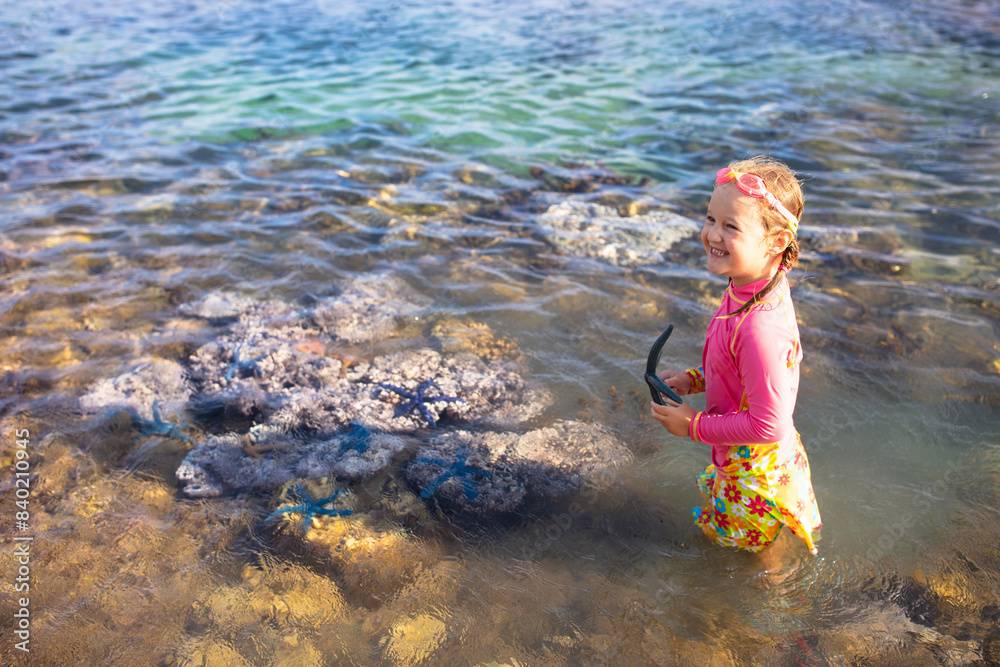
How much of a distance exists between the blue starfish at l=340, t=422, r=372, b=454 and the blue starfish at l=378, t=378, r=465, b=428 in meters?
0.24

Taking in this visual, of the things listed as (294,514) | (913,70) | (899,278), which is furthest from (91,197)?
(913,70)

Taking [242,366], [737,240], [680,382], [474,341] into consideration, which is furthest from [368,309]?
[737,240]

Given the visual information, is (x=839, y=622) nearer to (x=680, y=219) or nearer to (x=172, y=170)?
(x=680, y=219)

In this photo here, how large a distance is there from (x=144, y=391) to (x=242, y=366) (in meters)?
0.64

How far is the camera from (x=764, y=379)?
2375 millimetres

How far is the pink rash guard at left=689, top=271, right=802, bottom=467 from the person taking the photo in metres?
2.38

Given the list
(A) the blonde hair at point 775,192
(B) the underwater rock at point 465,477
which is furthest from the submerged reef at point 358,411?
(A) the blonde hair at point 775,192

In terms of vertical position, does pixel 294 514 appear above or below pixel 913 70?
below

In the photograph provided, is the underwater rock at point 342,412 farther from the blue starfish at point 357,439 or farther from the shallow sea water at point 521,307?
the shallow sea water at point 521,307

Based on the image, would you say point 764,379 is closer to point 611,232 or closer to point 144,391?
point 144,391

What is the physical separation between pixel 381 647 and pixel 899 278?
5236 mm

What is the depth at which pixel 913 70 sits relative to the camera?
10.6 metres

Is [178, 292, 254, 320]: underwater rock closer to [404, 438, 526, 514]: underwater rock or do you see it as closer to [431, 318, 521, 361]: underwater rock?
[431, 318, 521, 361]: underwater rock

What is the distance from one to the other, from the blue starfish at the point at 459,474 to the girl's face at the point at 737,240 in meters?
1.83
